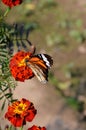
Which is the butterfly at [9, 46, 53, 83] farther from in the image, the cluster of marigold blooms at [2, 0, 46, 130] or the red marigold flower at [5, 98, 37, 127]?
the red marigold flower at [5, 98, 37, 127]

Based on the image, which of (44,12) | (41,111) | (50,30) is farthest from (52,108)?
(44,12)

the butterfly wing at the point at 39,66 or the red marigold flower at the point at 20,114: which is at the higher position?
the butterfly wing at the point at 39,66

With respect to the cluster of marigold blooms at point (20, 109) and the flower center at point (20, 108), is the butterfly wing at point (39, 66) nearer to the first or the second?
the cluster of marigold blooms at point (20, 109)

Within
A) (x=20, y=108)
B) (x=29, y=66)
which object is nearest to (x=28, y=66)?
(x=29, y=66)

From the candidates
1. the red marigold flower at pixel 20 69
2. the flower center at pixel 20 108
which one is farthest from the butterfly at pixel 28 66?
the flower center at pixel 20 108

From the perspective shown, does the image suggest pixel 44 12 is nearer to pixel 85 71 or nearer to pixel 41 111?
pixel 85 71

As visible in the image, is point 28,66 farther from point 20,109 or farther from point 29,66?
point 20,109

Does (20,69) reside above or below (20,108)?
above
